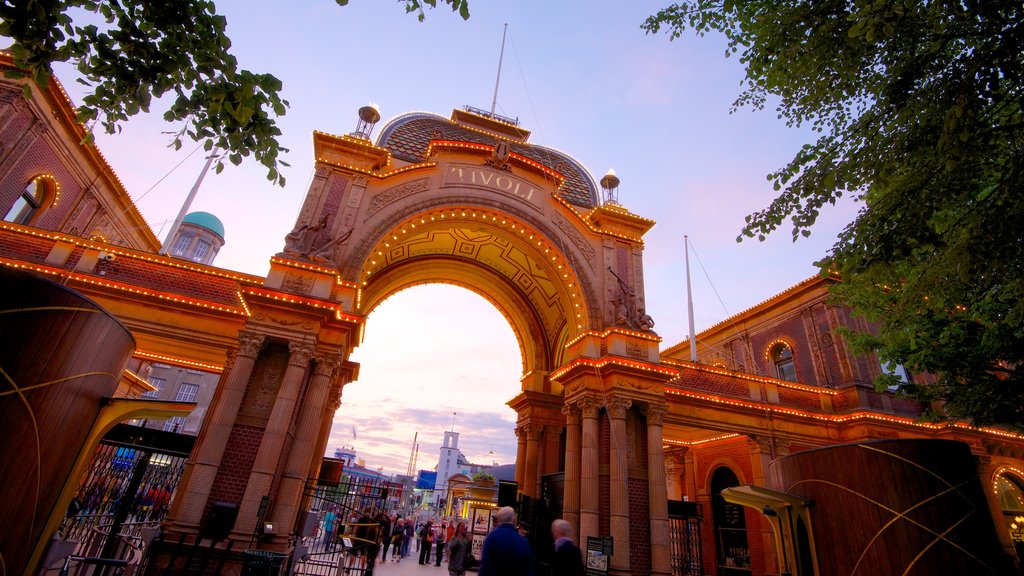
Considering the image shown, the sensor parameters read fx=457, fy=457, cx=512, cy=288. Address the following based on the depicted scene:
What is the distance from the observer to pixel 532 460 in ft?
61.1

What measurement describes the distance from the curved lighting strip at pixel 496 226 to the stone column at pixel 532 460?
511 centimetres

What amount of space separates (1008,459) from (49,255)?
3606 cm

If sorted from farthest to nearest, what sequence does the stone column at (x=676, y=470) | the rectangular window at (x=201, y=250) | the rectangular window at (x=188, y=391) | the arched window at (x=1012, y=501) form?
the rectangular window at (x=201, y=250) → the rectangular window at (x=188, y=391) → the stone column at (x=676, y=470) → the arched window at (x=1012, y=501)

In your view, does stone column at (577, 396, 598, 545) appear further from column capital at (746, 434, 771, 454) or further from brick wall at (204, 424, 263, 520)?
brick wall at (204, 424, 263, 520)

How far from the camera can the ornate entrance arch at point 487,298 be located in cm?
1200

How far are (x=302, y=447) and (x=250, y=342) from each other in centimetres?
317

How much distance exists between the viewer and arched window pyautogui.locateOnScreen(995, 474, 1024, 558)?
62.3 feet

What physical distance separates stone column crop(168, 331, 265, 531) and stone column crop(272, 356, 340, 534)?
1604 mm

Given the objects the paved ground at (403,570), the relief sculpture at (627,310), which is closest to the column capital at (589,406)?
the relief sculpture at (627,310)

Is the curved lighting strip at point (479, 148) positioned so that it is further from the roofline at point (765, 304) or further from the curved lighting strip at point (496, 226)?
the roofline at point (765, 304)

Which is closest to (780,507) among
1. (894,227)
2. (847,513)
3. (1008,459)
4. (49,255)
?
(847,513)

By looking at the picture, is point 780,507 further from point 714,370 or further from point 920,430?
point 920,430

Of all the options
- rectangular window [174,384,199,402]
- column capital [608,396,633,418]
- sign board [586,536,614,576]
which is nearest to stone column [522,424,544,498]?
column capital [608,396,633,418]

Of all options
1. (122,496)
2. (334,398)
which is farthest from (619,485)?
(122,496)
